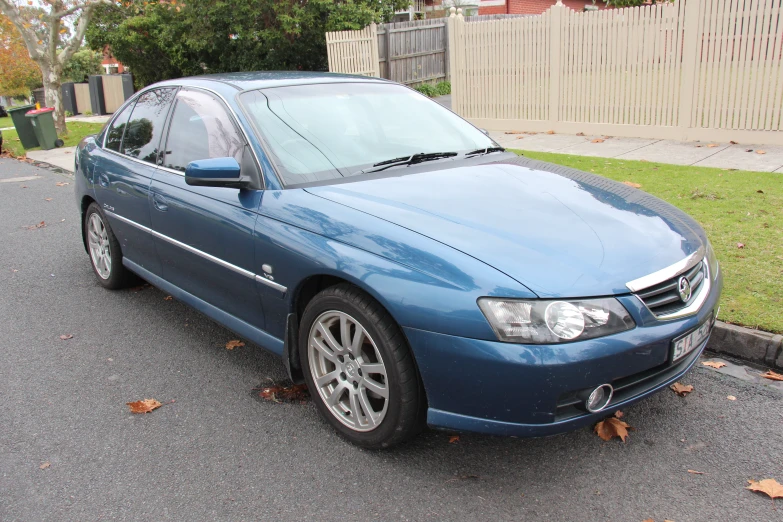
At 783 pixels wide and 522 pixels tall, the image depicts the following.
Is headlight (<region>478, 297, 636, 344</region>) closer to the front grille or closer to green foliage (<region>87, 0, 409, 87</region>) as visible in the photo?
the front grille

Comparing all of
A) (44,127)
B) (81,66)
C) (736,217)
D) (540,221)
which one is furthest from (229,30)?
(81,66)

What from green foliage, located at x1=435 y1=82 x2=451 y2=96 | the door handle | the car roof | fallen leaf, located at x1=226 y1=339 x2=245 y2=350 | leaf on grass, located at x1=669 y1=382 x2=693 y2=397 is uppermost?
the car roof

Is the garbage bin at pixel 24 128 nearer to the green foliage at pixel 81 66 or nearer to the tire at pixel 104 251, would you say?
the tire at pixel 104 251

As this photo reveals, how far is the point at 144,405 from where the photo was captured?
3689 millimetres

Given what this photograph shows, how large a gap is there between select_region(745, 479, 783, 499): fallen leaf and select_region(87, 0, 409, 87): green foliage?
1503 centimetres

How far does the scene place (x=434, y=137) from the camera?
4207mm

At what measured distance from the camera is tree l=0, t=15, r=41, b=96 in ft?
110

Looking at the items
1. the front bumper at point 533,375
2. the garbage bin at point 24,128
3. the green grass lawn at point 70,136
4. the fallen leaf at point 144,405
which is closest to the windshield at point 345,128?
the front bumper at point 533,375

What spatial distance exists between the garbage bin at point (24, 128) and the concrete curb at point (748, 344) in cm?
1574

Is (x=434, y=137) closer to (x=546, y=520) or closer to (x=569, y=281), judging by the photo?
(x=569, y=281)

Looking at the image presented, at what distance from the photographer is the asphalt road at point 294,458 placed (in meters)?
2.78

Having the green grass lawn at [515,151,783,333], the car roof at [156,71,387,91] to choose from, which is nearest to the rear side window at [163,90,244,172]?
the car roof at [156,71,387,91]

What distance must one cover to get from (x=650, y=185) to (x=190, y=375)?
5.40m

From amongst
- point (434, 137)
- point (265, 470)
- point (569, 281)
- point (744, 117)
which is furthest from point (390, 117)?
point (744, 117)
